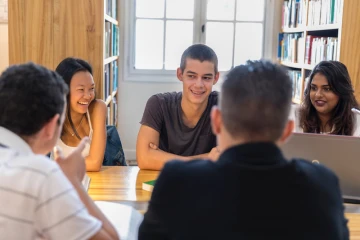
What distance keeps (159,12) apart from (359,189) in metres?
3.72

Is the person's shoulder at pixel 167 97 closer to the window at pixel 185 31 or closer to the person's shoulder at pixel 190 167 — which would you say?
the person's shoulder at pixel 190 167

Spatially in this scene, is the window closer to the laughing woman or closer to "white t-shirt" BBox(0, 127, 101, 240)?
the laughing woman

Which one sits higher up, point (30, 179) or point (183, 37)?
point (183, 37)

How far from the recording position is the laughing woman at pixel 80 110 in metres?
2.42

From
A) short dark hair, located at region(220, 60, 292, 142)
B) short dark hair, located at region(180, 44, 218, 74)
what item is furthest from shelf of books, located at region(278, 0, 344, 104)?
short dark hair, located at region(220, 60, 292, 142)

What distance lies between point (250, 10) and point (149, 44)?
108 centimetres

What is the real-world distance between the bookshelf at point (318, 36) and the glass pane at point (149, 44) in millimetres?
1216

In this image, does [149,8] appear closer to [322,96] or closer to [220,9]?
[220,9]

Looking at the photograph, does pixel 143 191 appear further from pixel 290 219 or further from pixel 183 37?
pixel 183 37

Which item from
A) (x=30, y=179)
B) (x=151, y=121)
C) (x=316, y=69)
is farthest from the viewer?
(x=316, y=69)

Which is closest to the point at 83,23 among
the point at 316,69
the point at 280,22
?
the point at 316,69

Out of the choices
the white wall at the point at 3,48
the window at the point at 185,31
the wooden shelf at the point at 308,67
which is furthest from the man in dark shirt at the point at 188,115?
the window at the point at 185,31

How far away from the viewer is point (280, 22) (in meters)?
5.07

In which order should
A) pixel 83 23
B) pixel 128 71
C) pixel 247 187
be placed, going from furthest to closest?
pixel 128 71
pixel 83 23
pixel 247 187
